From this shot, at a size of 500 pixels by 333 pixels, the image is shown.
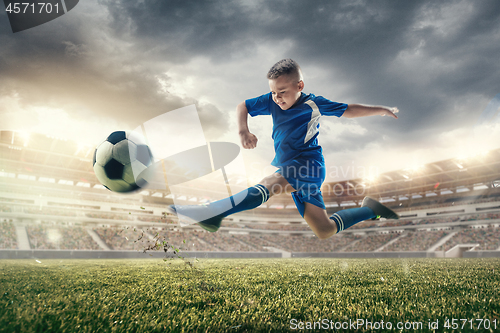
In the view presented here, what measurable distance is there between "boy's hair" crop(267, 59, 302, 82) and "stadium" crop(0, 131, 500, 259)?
54.8 feet

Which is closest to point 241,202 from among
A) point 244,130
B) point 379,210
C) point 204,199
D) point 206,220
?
point 206,220

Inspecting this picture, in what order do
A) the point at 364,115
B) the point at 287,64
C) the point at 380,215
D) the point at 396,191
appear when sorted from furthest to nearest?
1. the point at 396,191
2. the point at 380,215
3. the point at 364,115
4. the point at 287,64

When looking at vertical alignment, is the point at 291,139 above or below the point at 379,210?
above

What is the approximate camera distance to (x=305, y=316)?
1556 mm

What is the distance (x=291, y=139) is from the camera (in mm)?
3064

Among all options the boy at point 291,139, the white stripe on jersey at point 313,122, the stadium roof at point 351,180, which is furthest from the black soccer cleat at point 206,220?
the stadium roof at point 351,180

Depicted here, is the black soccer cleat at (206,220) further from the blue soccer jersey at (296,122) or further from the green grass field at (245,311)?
the blue soccer jersey at (296,122)

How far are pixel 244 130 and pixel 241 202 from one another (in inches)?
35.1

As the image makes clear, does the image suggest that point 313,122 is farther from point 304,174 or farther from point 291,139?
point 304,174

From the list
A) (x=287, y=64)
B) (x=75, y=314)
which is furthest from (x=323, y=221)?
(x=75, y=314)

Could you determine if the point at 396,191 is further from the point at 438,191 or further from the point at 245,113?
the point at 245,113

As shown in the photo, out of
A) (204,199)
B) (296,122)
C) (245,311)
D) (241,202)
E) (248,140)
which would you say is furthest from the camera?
(204,199)

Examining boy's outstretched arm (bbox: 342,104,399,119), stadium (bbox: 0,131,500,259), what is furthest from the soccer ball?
stadium (bbox: 0,131,500,259)

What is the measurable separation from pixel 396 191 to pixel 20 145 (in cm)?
3721
